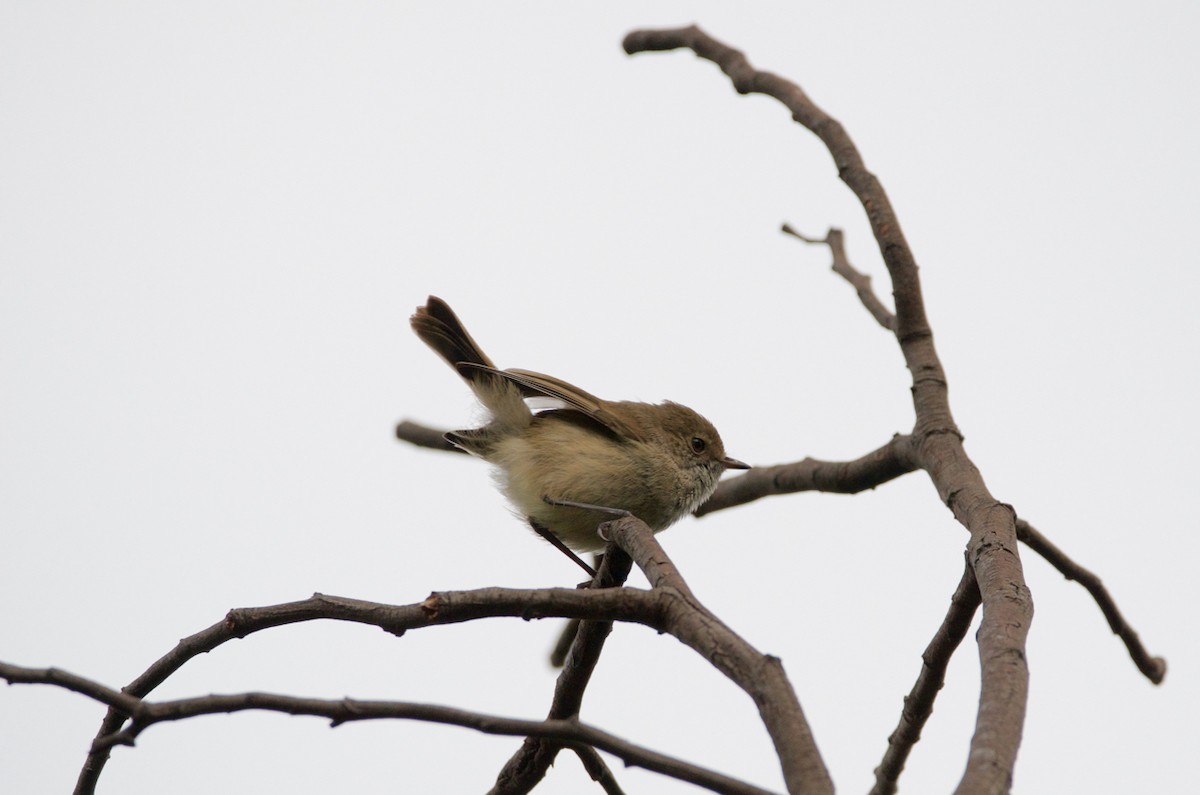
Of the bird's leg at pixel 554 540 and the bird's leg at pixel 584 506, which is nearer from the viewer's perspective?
the bird's leg at pixel 584 506

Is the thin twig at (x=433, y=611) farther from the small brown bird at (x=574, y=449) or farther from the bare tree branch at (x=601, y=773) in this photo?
the small brown bird at (x=574, y=449)

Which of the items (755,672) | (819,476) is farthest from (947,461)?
(755,672)

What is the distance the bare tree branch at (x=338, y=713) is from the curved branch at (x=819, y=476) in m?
2.61

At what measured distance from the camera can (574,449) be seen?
5.06 m

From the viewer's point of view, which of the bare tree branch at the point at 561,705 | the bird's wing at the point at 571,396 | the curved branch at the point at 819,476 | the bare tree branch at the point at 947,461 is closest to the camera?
the bare tree branch at the point at 947,461

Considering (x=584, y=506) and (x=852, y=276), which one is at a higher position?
(x=852, y=276)

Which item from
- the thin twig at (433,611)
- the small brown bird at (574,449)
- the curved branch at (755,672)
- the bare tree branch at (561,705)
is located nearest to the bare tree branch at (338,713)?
the curved branch at (755,672)

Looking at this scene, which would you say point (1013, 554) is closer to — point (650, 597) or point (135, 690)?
point (650, 597)

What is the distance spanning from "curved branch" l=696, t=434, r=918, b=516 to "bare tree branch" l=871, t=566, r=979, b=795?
3.56ft

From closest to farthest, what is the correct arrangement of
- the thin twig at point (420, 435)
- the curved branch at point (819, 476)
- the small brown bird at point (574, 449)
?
the curved branch at point (819, 476) < the small brown bird at point (574, 449) < the thin twig at point (420, 435)

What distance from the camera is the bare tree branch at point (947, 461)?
2176mm

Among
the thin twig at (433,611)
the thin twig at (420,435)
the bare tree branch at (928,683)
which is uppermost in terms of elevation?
the thin twig at (420,435)

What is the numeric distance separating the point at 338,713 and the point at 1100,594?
119 inches

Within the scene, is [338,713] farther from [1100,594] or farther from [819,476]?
[819,476]
